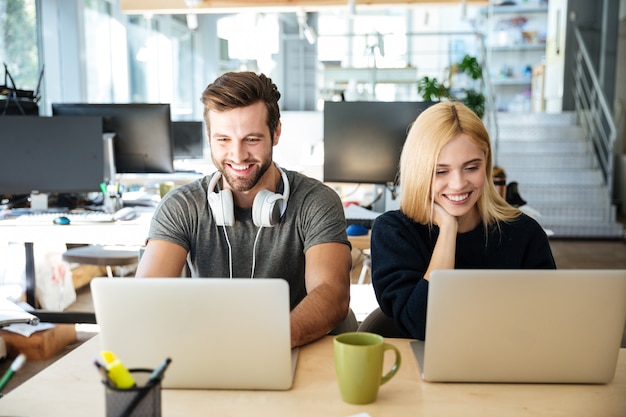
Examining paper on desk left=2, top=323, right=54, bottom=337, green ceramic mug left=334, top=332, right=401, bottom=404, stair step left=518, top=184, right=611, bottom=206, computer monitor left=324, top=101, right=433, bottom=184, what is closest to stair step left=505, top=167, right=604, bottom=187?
stair step left=518, top=184, right=611, bottom=206

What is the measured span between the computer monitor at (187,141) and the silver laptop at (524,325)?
329 centimetres

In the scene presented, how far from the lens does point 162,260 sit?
1443 millimetres

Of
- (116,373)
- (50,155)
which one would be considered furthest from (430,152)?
(50,155)

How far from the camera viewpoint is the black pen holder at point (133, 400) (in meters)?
0.70

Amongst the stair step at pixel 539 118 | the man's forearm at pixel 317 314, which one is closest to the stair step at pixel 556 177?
the stair step at pixel 539 118

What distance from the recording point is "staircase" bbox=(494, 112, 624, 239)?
5.95 metres

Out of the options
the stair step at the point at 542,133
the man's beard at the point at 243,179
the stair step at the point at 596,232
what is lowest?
the stair step at the point at 596,232

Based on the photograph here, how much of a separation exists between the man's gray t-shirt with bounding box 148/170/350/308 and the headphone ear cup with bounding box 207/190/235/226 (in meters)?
0.04

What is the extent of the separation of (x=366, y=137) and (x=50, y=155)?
137 centimetres

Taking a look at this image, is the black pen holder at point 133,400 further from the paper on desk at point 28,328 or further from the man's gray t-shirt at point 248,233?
the paper on desk at point 28,328

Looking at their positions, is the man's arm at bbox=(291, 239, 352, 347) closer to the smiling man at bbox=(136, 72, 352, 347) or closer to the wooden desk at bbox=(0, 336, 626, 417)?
the smiling man at bbox=(136, 72, 352, 347)

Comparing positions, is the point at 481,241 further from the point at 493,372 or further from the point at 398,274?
the point at 493,372

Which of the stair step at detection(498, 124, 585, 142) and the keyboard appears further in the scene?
the stair step at detection(498, 124, 585, 142)

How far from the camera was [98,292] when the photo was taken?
0.88 meters
